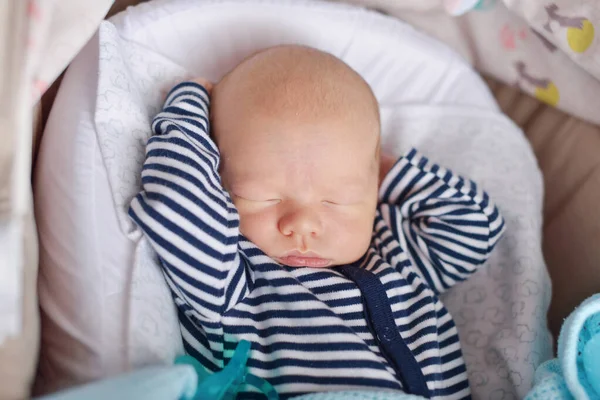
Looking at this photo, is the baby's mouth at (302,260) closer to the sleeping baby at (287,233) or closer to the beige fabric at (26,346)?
the sleeping baby at (287,233)

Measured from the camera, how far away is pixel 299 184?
2.92 feet

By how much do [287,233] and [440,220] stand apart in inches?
12.7

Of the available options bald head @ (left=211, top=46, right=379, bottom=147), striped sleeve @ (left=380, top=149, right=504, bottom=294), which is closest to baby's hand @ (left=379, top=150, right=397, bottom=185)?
striped sleeve @ (left=380, top=149, right=504, bottom=294)

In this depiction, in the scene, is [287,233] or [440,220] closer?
[287,233]

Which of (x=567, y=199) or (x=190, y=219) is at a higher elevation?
(x=567, y=199)

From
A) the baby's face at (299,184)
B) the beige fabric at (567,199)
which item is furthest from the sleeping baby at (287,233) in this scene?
the beige fabric at (567,199)

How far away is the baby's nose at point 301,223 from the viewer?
0.88 meters

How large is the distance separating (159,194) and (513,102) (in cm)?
82

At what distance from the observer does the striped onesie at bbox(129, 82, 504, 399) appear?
829 millimetres

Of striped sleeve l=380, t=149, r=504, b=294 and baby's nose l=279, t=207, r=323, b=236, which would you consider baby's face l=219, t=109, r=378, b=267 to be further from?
striped sleeve l=380, t=149, r=504, b=294

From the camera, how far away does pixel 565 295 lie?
1.12 metres

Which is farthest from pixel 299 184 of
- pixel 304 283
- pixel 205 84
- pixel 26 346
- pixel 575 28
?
pixel 575 28

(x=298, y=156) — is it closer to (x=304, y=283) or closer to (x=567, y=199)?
(x=304, y=283)

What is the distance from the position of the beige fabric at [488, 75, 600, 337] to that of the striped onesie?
0.58ft
